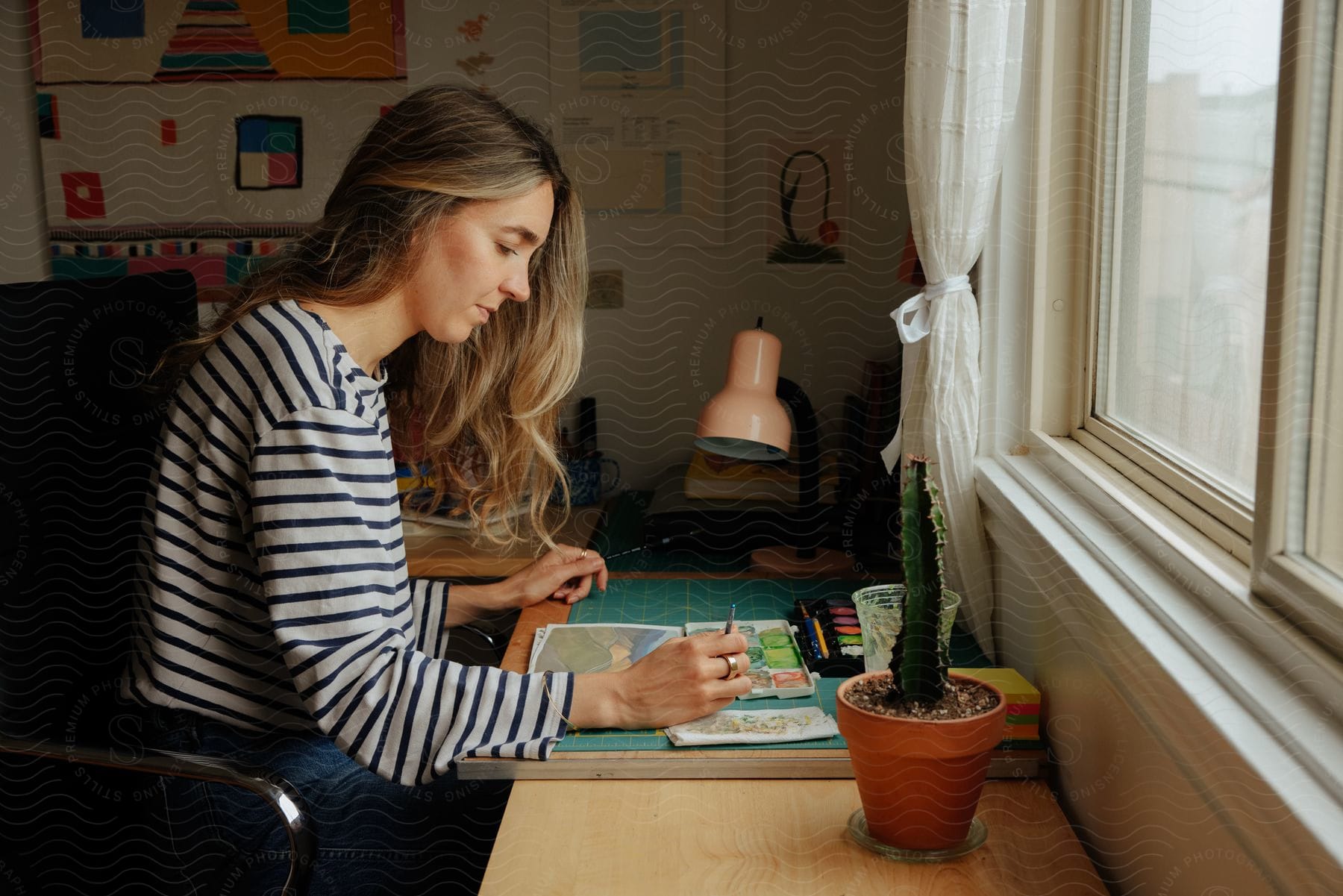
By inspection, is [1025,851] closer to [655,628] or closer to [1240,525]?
[1240,525]

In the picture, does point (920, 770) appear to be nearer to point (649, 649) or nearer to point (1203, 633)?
point (1203, 633)

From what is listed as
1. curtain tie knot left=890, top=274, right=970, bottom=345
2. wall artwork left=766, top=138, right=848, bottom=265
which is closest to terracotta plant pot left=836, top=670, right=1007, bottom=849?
curtain tie knot left=890, top=274, right=970, bottom=345

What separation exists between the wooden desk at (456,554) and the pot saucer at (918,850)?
34.9 inches

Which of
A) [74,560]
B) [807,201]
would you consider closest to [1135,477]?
[74,560]

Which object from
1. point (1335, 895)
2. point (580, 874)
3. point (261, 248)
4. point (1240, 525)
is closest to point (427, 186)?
point (580, 874)

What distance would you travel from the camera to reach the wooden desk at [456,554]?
1766mm

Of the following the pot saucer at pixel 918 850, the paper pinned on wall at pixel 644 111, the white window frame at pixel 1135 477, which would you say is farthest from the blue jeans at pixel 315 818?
the paper pinned on wall at pixel 644 111

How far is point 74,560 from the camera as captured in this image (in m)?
1.21

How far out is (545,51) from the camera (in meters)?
2.19

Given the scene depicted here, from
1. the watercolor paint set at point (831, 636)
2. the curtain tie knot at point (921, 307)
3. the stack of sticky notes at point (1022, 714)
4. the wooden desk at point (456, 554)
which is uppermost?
the curtain tie knot at point (921, 307)

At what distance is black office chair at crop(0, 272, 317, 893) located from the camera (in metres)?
1.15

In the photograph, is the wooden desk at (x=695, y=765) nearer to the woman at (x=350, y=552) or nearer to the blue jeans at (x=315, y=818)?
the woman at (x=350, y=552)

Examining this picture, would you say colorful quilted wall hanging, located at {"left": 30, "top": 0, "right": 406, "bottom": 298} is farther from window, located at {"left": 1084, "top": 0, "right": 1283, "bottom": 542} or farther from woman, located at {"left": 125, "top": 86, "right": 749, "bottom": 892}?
window, located at {"left": 1084, "top": 0, "right": 1283, "bottom": 542}

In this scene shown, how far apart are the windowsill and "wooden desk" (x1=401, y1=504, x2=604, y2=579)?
87 centimetres
